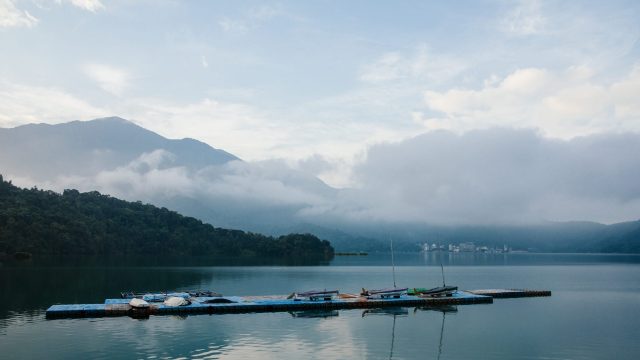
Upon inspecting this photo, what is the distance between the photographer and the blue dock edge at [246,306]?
6738 centimetres

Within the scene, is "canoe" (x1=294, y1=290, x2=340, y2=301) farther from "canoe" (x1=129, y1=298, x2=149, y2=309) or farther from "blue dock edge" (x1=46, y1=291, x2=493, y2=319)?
"canoe" (x1=129, y1=298, x2=149, y2=309)

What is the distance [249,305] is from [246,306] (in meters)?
0.51

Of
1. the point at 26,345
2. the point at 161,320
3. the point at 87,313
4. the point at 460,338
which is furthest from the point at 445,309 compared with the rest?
the point at 26,345

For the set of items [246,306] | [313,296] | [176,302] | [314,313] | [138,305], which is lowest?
[314,313]

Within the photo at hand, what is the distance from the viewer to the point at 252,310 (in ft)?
245

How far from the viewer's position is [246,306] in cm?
7488

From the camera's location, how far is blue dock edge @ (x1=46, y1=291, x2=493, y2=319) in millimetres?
67375

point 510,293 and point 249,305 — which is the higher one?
point 249,305

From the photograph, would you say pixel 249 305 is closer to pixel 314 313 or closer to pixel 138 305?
pixel 314 313

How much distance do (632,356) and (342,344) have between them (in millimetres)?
25577

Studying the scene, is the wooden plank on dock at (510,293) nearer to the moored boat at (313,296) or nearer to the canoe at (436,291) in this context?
the canoe at (436,291)

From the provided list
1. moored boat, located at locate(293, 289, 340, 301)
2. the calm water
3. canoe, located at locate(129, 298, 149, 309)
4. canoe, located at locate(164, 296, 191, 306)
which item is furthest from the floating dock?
the calm water

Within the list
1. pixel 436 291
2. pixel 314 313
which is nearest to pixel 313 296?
pixel 314 313

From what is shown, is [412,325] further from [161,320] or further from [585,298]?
[585,298]
